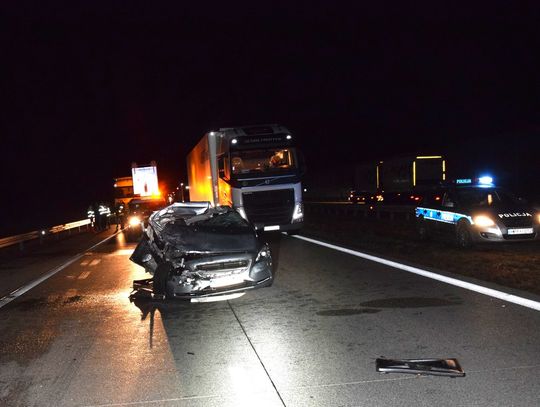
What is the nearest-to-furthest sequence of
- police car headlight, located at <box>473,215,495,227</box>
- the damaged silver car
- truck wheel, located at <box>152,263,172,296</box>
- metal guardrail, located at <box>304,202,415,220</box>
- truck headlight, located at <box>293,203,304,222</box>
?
the damaged silver car → truck wheel, located at <box>152,263,172,296</box> → police car headlight, located at <box>473,215,495,227</box> → truck headlight, located at <box>293,203,304,222</box> → metal guardrail, located at <box>304,202,415,220</box>

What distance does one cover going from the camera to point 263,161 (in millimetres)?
17219

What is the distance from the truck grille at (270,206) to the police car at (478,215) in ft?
13.1

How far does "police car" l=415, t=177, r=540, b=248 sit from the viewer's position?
1309cm

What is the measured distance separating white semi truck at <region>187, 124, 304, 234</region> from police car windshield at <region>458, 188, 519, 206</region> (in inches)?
194

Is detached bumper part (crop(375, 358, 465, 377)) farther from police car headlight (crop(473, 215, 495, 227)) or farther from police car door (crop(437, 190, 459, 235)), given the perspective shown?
police car door (crop(437, 190, 459, 235))

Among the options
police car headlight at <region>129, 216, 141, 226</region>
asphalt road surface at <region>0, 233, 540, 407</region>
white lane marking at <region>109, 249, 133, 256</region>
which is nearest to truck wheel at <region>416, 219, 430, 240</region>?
asphalt road surface at <region>0, 233, 540, 407</region>

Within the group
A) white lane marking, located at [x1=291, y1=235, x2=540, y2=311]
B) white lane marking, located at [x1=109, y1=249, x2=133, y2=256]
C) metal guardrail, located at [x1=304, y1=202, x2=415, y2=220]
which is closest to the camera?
white lane marking, located at [x1=291, y1=235, x2=540, y2=311]

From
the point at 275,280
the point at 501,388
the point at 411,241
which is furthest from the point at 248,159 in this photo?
the point at 501,388

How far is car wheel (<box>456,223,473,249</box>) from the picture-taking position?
13.8 metres

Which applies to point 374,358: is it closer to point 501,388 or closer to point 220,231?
point 501,388

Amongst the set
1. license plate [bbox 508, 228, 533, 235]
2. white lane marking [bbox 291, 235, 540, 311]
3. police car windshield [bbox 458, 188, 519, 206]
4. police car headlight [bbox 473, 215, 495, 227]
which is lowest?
white lane marking [bbox 291, 235, 540, 311]

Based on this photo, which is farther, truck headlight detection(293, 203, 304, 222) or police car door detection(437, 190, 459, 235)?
truck headlight detection(293, 203, 304, 222)

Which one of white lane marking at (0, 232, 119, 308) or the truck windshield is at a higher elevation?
the truck windshield

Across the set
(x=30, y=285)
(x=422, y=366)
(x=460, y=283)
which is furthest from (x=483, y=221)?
(x=30, y=285)
